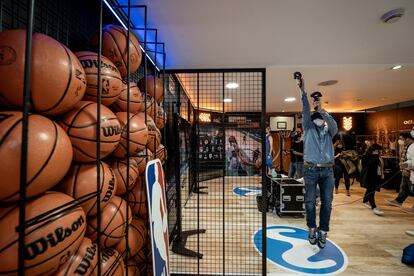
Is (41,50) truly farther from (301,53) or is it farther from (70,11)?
(301,53)

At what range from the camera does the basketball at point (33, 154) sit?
22.5 inches

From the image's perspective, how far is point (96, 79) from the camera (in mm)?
1009

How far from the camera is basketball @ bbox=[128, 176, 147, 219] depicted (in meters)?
1.41

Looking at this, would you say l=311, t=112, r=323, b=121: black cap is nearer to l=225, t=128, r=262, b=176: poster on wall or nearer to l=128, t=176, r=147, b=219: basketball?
l=225, t=128, r=262, b=176: poster on wall

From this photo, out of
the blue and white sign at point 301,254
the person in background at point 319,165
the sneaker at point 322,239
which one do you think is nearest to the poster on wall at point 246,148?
the person in background at point 319,165

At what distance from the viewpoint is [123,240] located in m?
1.21

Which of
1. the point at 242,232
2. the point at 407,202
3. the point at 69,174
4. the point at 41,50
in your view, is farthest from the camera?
the point at 407,202

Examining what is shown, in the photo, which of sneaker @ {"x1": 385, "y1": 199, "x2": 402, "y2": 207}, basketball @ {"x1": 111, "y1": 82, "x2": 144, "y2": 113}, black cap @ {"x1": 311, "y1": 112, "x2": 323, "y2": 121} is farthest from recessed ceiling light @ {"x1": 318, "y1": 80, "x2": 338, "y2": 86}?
basketball @ {"x1": 111, "y1": 82, "x2": 144, "y2": 113}

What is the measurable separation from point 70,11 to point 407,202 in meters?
6.93

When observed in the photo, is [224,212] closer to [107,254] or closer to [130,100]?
[107,254]

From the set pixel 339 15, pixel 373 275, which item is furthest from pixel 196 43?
pixel 373 275

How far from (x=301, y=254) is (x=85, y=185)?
8.84 feet

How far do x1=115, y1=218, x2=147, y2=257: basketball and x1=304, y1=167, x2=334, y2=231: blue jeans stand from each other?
7.02 ft

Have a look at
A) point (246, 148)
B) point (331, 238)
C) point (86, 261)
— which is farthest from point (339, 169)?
point (86, 261)
